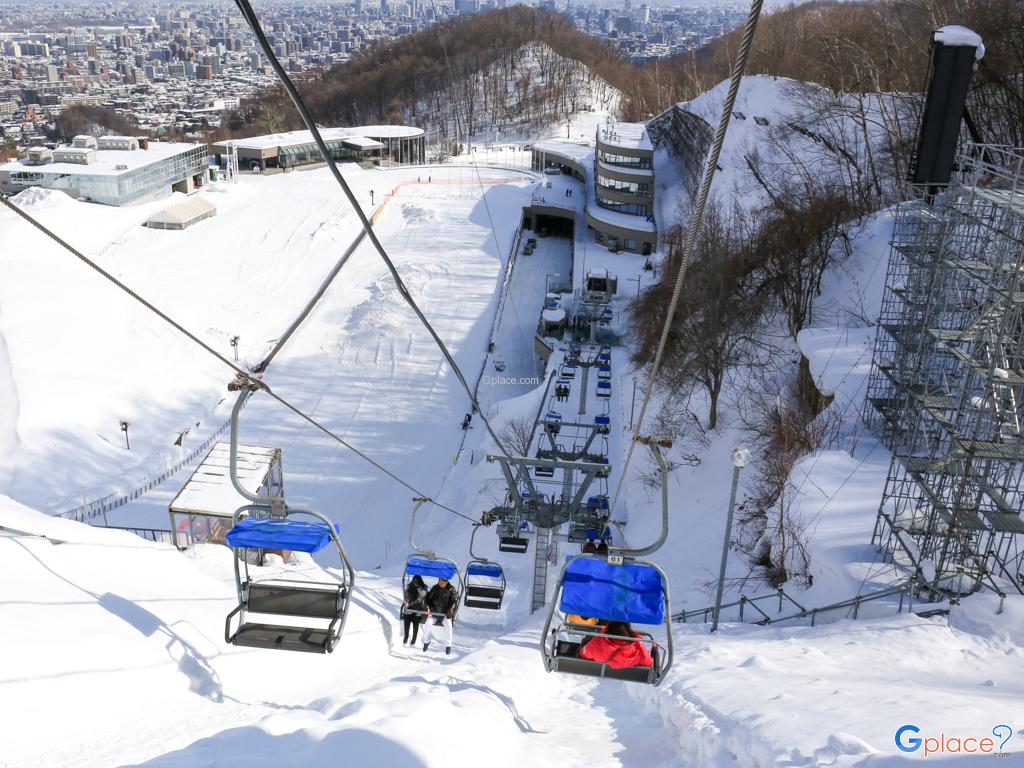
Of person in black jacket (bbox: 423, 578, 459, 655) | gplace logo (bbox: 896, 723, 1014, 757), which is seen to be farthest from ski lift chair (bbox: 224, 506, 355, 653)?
gplace logo (bbox: 896, 723, 1014, 757)

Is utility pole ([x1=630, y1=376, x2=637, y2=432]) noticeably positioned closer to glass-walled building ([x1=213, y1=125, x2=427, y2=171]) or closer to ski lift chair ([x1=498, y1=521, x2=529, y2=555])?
ski lift chair ([x1=498, y1=521, x2=529, y2=555])

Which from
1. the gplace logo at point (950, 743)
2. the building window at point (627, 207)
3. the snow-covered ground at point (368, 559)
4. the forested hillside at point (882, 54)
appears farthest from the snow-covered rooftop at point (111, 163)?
the gplace logo at point (950, 743)

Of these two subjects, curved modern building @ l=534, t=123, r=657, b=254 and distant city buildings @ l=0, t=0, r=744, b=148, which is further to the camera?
distant city buildings @ l=0, t=0, r=744, b=148

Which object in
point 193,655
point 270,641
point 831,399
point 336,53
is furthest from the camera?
point 336,53

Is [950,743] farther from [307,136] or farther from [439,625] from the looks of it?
[307,136]

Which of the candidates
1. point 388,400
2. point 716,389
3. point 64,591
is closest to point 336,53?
point 388,400

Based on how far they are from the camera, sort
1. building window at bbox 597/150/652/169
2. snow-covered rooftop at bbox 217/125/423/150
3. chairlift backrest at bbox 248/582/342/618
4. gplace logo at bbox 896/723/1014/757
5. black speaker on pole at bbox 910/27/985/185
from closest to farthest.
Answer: gplace logo at bbox 896/723/1014/757, chairlift backrest at bbox 248/582/342/618, black speaker on pole at bbox 910/27/985/185, building window at bbox 597/150/652/169, snow-covered rooftop at bbox 217/125/423/150

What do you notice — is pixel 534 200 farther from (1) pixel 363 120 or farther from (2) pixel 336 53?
(2) pixel 336 53
